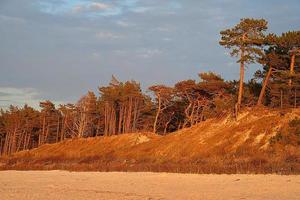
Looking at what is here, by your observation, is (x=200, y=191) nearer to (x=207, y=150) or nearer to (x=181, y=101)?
(x=207, y=150)

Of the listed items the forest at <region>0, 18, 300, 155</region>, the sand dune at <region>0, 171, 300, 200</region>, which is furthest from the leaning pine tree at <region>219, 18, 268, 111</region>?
the sand dune at <region>0, 171, 300, 200</region>

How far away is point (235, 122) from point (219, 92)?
15.5 metres

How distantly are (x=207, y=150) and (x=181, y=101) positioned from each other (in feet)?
89.7

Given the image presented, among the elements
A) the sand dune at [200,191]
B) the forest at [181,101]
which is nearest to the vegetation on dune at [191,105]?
the forest at [181,101]

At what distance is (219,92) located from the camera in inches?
2525

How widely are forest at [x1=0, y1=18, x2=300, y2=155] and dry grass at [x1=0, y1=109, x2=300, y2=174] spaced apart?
3375 mm

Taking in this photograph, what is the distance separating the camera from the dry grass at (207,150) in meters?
36.1

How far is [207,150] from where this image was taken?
44.9 m

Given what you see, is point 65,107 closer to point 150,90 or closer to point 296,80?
point 150,90

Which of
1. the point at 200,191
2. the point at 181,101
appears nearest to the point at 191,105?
the point at 181,101

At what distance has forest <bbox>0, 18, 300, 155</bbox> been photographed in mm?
50062

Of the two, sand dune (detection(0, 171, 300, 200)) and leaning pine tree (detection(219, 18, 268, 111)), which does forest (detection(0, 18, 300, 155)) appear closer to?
leaning pine tree (detection(219, 18, 268, 111))

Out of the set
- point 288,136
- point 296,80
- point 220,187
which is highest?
point 296,80

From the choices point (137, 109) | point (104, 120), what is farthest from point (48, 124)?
point (137, 109)
